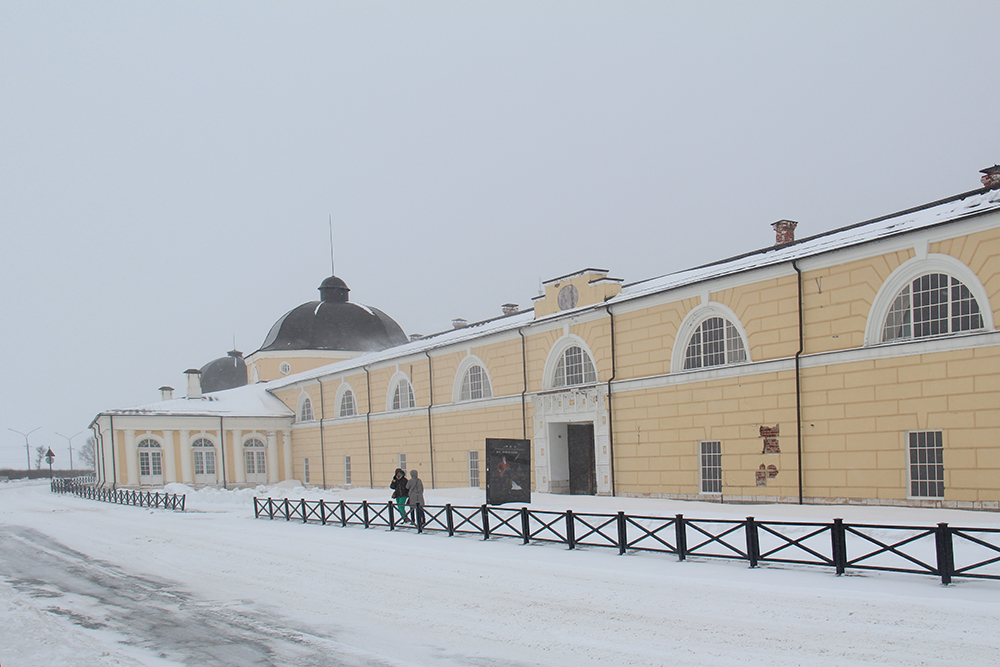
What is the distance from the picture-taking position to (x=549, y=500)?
25.1 metres

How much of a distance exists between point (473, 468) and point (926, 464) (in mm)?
18751

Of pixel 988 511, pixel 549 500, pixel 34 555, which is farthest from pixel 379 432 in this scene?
pixel 988 511

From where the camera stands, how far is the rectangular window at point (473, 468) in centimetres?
3250

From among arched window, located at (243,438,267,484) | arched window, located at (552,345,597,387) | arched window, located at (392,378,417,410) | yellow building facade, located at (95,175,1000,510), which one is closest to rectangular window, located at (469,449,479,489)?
yellow building facade, located at (95,175,1000,510)

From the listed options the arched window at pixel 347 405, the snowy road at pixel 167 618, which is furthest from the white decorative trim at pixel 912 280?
the arched window at pixel 347 405

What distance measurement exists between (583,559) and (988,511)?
353 inches

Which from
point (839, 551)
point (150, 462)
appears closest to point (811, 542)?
point (839, 551)

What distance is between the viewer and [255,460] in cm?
4916

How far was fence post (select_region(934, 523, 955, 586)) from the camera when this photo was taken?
1077 cm

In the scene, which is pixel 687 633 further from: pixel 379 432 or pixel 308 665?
pixel 379 432

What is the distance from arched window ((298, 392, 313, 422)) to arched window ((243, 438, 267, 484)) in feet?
10.4

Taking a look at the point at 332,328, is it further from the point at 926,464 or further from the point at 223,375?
the point at 926,464

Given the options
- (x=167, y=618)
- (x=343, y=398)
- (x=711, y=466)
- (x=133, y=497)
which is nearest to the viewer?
(x=167, y=618)

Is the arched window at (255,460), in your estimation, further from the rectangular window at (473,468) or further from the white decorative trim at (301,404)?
the rectangular window at (473,468)
